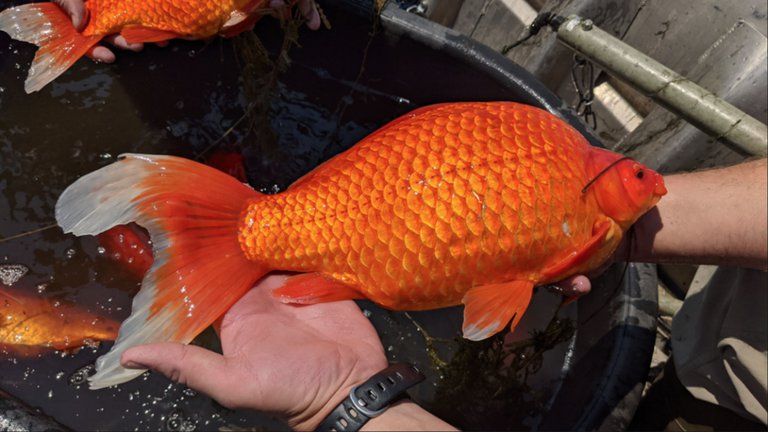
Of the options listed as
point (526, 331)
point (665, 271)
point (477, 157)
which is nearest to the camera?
point (477, 157)

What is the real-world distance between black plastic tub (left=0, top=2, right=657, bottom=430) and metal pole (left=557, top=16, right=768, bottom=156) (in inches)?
6.9

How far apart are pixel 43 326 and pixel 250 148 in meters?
0.85

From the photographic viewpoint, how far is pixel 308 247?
4.08 feet

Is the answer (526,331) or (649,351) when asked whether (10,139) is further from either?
(649,351)

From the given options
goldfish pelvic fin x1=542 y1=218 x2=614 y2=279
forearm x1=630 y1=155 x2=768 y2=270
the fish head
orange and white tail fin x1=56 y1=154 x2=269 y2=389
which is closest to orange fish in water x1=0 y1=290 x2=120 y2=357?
orange and white tail fin x1=56 y1=154 x2=269 y2=389

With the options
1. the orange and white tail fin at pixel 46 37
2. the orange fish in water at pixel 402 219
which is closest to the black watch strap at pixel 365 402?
the orange fish in water at pixel 402 219

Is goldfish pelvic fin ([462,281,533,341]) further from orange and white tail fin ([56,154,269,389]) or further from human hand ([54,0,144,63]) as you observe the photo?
human hand ([54,0,144,63])

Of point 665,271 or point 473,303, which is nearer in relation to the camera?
point 473,303

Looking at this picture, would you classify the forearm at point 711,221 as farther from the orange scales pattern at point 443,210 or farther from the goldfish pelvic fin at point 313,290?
the goldfish pelvic fin at point 313,290

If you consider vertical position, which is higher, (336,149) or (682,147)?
(682,147)

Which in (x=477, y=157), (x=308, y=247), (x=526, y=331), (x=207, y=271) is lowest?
(x=526, y=331)

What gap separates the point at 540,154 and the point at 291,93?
1.17 m

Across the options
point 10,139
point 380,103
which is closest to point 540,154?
point 380,103

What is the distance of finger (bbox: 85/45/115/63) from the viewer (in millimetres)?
1863
